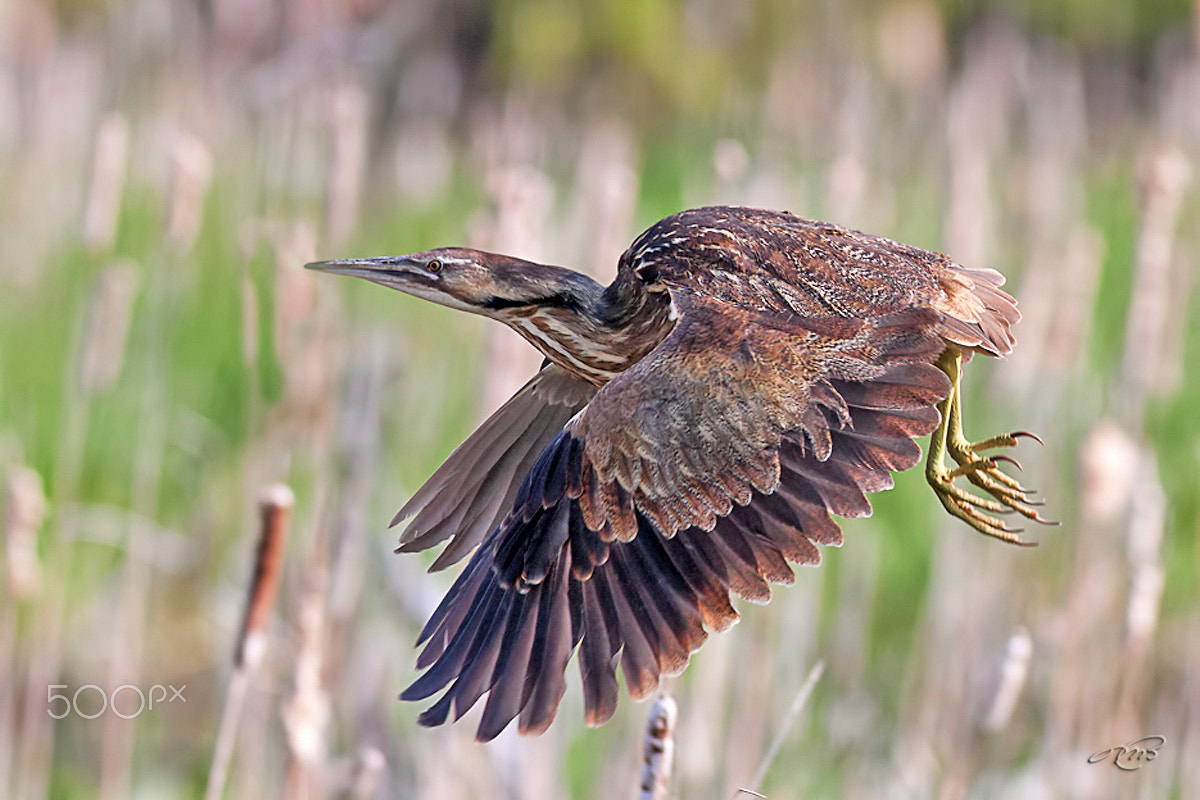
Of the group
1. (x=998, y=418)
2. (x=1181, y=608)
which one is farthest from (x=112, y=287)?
(x=1181, y=608)

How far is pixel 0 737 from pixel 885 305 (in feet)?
5.08

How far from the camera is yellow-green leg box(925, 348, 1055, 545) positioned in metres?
1.87

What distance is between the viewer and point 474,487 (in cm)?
206

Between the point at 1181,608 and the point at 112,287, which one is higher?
the point at 112,287

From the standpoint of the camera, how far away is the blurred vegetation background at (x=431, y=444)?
237 centimetres

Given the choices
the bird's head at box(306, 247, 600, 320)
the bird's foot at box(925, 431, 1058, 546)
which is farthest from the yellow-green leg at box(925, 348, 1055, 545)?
the bird's head at box(306, 247, 600, 320)

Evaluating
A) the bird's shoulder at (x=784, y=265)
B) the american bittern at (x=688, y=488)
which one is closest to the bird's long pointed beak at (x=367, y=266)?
the bird's shoulder at (x=784, y=265)

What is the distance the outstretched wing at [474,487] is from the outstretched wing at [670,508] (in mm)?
422

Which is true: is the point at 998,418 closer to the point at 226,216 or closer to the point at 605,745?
the point at 605,745

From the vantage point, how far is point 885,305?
174cm

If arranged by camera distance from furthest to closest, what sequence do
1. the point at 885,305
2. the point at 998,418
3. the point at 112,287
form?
the point at 998,418 < the point at 112,287 < the point at 885,305
